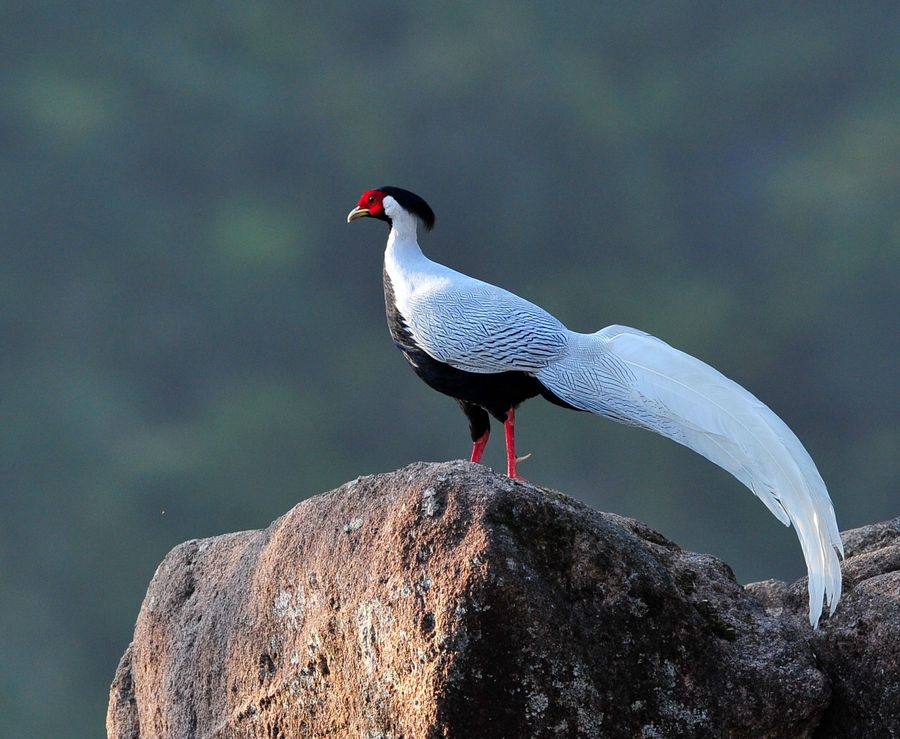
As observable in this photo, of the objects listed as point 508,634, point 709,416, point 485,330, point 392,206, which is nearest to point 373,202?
point 392,206

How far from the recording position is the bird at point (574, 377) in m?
4.76

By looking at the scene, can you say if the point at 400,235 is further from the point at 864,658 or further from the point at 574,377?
the point at 864,658

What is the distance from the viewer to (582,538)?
13.7ft

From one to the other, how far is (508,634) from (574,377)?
2.06 meters

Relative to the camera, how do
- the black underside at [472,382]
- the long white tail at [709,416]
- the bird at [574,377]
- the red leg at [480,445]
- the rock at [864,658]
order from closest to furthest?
the rock at [864,658] → the long white tail at [709,416] → the bird at [574,377] → the black underside at [472,382] → the red leg at [480,445]

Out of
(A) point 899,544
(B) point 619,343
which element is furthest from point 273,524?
(A) point 899,544

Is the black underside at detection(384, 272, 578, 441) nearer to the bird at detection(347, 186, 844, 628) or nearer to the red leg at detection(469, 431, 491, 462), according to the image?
the bird at detection(347, 186, 844, 628)

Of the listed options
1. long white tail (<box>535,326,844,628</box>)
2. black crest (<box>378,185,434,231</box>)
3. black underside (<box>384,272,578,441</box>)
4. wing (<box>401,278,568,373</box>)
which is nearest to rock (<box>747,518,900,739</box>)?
long white tail (<box>535,326,844,628</box>)

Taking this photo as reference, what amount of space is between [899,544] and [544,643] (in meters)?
2.24

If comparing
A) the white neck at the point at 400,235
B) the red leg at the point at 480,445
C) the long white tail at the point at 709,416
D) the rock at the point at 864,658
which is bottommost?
the rock at the point at 864,658

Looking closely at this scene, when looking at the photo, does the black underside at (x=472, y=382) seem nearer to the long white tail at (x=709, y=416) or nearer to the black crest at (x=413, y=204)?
the long white tail at (x=709, y=416)

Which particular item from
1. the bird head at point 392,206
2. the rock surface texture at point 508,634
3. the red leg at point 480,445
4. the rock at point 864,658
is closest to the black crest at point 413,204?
the bird head at point 392,206

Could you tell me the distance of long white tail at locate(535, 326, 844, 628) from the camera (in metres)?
4.63

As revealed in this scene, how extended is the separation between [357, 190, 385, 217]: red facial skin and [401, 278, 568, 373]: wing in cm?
88
